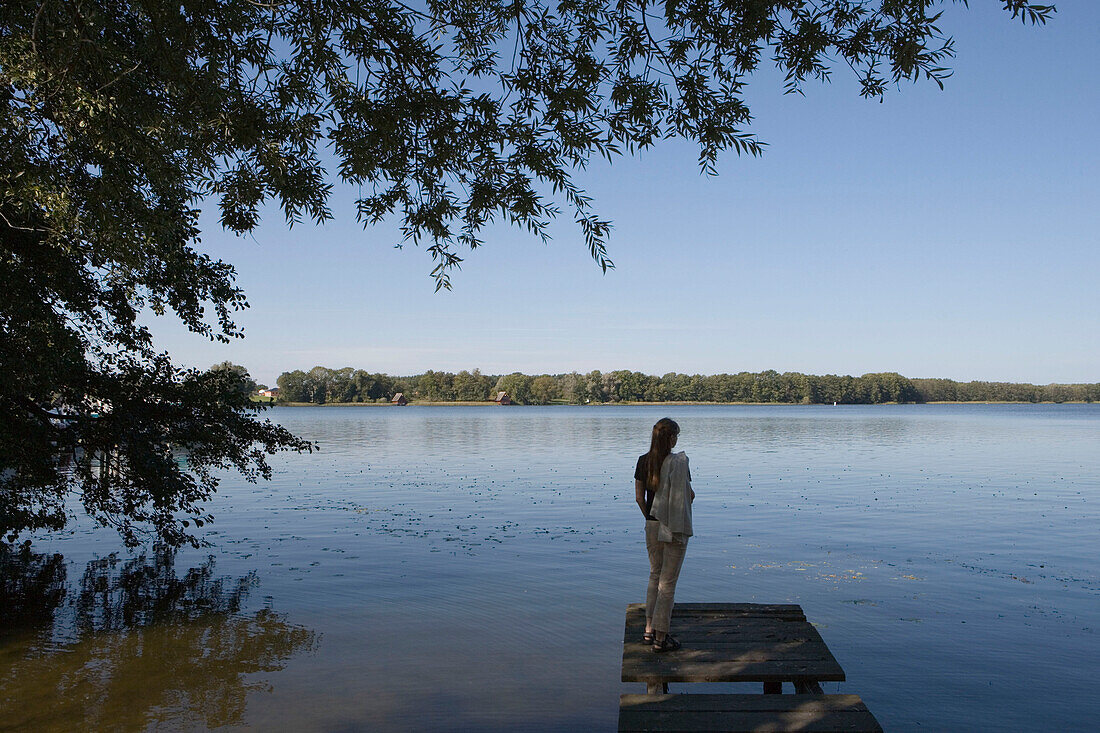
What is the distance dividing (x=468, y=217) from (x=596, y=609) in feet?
26.1

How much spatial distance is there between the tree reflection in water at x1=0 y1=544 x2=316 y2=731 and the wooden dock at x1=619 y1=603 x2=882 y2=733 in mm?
4918

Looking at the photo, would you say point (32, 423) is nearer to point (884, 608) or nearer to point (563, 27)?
point (563, 27)

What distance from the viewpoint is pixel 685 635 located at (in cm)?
932

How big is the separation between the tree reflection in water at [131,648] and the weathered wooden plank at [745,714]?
5016 millimetres

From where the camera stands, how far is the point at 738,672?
798 centimetres

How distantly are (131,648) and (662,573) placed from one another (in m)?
8.13

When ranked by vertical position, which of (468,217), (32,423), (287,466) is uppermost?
(468,217)

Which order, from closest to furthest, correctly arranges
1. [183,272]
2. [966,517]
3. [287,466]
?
[183,272], [966,517], [287,466]

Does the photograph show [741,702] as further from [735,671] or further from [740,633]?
[740,633]

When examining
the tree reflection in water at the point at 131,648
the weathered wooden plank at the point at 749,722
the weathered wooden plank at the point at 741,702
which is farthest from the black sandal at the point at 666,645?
the tree reflection in water at the point at 131,648

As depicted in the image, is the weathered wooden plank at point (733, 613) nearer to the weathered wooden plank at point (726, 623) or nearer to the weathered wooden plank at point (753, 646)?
the weathered wooden plank at point (726, 623)

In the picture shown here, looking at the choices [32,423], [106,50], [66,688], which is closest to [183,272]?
[32,423]

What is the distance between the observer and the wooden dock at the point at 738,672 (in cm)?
697

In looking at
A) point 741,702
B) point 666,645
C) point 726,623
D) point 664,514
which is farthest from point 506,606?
point 741,702
